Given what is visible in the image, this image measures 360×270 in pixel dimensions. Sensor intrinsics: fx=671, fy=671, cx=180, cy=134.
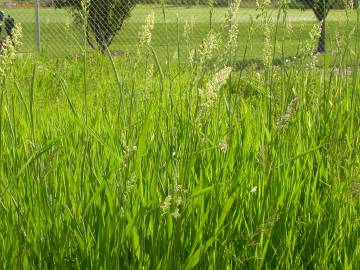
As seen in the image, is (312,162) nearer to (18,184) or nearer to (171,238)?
(171,238)

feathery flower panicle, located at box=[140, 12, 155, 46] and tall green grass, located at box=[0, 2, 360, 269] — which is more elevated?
feathery flower panicle, located at box=[140, 12, 155, 46]

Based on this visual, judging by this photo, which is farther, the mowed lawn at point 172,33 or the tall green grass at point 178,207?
the mowed lawn at point 172,33

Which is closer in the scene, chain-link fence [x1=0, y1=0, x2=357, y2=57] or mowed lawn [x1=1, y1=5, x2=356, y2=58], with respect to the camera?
chain-link fence [x1=0, y1=0, x2=357, y2=57]

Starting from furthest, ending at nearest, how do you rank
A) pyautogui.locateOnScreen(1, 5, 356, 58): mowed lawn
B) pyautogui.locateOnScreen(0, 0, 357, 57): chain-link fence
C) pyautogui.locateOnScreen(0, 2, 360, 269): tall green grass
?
pyautogui.locateOnScreen(1, 5, 356, 58): mowed lawn < pyautogui.locateOnScreen(0, 0, 357, 57): chain-link fence < pyautogui.locateOnScreen(0, 2, 360, 269): tall green grass

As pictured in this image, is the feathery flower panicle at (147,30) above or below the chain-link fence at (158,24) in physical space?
above

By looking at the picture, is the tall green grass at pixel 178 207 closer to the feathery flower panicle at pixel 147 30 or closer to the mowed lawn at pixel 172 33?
the feathery flower panicle at pixel 147 30

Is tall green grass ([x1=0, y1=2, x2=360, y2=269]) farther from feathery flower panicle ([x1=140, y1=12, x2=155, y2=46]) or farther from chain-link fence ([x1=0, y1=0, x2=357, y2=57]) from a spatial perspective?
chain-link fence ([x1=0, y1=0, x2=357, y2=57])

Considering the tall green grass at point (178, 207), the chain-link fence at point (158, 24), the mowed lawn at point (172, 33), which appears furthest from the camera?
the mowed lawn at point (172, 33)

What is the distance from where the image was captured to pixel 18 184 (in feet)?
6.51

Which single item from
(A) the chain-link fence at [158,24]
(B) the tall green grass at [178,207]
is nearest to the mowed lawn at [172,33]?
(A) the chain-link fence at [158,24]

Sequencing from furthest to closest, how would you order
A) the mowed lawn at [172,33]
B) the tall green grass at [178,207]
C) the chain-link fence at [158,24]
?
the mowed lawn at [172,33], the chain-link fence at [158,24], the tall green grass at [178,207]

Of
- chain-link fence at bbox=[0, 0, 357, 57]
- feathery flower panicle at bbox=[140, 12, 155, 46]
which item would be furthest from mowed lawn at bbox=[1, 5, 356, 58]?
feathery flower panicle at bbox=[140, 12, 155, 46]

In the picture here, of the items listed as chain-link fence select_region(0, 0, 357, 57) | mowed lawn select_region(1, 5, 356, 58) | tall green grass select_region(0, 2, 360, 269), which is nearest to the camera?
tall green grass select_region(0, 2, 360, 269)

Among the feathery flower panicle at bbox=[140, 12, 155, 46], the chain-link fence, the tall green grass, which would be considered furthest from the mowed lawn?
the tall green grass
